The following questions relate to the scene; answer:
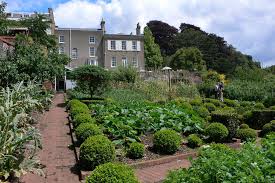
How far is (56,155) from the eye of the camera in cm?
1146

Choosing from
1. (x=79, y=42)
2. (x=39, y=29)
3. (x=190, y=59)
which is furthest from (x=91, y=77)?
(x=190, y=59)

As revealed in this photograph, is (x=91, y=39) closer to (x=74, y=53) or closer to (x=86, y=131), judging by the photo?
(x=74, y=53)

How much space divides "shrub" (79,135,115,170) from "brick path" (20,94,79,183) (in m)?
0.40

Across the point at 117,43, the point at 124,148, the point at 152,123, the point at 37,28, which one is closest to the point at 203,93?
the point at 37,28

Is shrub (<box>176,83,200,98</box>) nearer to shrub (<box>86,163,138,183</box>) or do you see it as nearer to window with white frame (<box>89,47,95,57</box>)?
shrub (<box>86,163,138,183</box>)

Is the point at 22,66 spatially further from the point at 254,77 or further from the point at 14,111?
the point at 254,77

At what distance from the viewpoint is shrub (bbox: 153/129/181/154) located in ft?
37.3

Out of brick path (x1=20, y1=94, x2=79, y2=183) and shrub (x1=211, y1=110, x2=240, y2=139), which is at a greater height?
shrub (x1=211, y1=110, x2=240, y2=139)

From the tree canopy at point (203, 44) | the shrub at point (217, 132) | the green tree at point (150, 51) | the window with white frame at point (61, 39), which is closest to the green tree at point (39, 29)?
the window with white frame at point (61, 39)

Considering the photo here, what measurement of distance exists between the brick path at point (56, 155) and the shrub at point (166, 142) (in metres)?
2.20

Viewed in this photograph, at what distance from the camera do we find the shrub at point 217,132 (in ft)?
43.2

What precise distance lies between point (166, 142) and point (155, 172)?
5.42 ft

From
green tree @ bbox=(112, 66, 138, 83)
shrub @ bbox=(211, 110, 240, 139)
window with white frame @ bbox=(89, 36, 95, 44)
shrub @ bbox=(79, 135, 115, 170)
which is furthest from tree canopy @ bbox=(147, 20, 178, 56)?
shrub @ bbox=(79, 135, 115, 170)

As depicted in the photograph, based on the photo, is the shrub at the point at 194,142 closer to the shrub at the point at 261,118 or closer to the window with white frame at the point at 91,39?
the shrub at the point at 261,118
